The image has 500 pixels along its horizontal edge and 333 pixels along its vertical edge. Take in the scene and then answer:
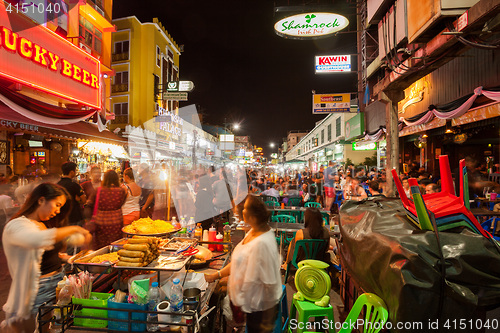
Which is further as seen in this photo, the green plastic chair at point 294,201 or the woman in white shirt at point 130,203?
the green plastic chair at point 294,201

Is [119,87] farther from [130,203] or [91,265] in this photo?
[91,265]

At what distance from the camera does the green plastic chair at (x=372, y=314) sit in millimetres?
2146

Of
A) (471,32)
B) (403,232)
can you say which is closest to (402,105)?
(471,32)

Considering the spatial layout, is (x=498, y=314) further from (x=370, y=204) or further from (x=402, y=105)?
(x=402, y=105)

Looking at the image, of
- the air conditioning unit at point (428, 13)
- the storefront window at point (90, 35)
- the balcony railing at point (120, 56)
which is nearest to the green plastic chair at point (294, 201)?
the air conditioning unit at point (428, 13)

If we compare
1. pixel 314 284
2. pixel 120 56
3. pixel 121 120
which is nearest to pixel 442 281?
pixel 314 284

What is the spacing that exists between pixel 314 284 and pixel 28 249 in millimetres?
2968

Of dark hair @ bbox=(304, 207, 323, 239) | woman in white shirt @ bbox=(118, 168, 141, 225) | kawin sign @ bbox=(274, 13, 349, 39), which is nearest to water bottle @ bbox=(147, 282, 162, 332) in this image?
dark hair @ bbox=(304, 207, 323, 239)

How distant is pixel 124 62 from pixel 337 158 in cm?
2336

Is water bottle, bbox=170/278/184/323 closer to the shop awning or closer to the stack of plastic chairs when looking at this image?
the stack of plastic chairs

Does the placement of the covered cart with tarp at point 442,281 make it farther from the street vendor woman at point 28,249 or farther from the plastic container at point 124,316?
the street vendor woman at point 28,249

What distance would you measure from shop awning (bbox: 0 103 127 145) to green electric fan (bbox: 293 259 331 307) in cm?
795

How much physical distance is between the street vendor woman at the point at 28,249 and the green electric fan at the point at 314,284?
7.99 feet

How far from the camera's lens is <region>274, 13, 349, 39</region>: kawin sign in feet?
34.3
